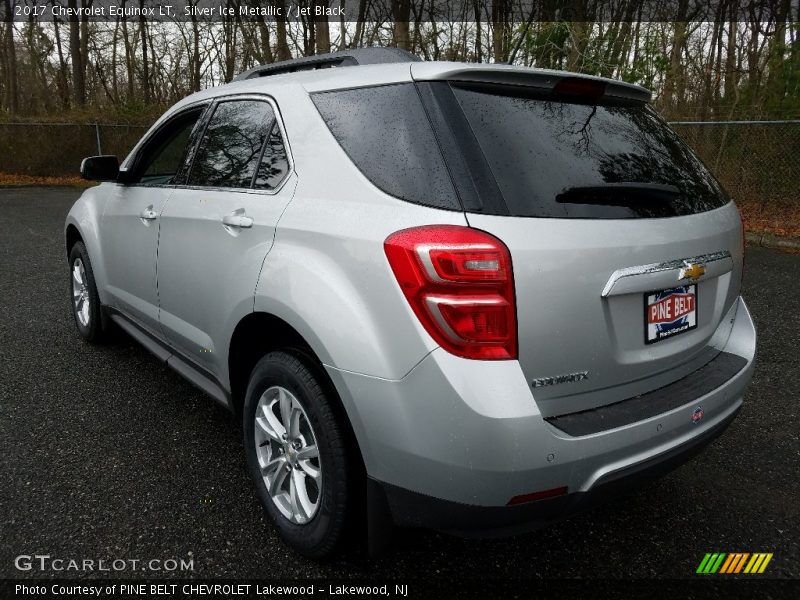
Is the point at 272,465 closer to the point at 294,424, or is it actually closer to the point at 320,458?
the point at 294,424

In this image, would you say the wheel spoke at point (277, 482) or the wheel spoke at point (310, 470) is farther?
the wheel spoke at point (277, 482)

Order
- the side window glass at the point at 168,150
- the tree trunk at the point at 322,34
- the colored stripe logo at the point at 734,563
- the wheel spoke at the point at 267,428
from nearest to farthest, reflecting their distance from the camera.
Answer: the colored stripe logo at the point at 734,563 < the wheel spoke at the point at 267,428 < the side window glass at the point at 168,150 < the tree trunk at the point at 322,34

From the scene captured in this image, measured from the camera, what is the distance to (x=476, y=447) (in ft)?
5.41

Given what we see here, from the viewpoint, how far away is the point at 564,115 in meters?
2.06

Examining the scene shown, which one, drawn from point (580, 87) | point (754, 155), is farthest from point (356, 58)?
point (754, 155)

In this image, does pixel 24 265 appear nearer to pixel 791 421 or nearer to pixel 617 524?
pixel 617 524

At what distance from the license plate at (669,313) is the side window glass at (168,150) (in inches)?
91.8

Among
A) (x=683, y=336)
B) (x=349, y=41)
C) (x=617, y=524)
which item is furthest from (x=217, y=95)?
(x=349, y=41)

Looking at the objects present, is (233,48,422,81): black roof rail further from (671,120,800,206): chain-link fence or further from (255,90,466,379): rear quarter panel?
(671,120,800,206): chain-link fence

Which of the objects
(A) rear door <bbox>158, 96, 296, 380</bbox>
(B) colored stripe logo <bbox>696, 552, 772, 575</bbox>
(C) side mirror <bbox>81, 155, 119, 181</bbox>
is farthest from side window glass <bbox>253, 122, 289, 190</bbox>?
(B) colored stripe logo <bbox>696, 552, 772, 575</bbox>

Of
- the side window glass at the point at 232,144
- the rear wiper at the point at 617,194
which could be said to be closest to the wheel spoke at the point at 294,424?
the side window glass at the point at 232,144

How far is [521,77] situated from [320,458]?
1.41m

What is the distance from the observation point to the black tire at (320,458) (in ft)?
6.39

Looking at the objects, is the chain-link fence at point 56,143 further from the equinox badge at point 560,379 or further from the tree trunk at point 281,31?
the equinox badge at point 560,379
